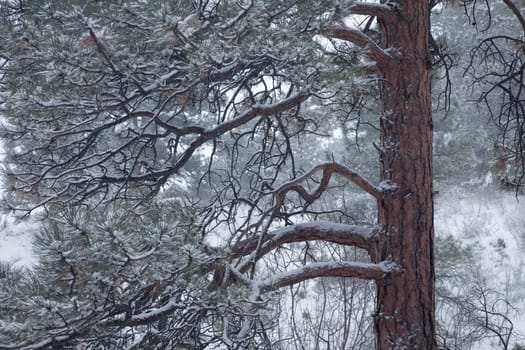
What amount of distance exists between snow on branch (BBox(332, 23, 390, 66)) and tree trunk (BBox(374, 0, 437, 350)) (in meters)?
0.05

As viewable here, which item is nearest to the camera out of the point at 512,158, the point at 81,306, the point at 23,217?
the point at 81,306

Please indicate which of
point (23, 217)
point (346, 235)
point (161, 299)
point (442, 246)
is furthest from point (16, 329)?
point (442, 246)

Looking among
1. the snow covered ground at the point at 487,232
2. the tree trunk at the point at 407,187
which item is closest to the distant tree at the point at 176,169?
the tree trunk at the point at 407,187

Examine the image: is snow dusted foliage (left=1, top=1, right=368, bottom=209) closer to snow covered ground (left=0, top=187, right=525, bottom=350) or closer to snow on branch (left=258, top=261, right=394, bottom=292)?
snow on branch (left=258, top=261, right=394, bottom=292)

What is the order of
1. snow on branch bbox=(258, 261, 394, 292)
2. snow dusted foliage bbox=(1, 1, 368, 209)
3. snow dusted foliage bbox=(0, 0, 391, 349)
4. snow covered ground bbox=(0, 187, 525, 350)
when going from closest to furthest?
snow dusted foliage bbox=(0, 0, 391, 349), snow dusted foliage bbox=(1, 1, 368, 209), snow on branch bbox=(258, 261, 394, 292), snow covered ground bbox=(0, 187, 525, 350)

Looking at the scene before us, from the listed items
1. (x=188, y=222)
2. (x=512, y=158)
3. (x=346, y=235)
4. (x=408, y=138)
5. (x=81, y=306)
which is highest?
(x=512, y=158)

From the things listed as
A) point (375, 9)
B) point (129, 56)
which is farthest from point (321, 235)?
→ point (129, 56)

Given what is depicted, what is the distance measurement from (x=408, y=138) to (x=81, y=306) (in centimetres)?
197

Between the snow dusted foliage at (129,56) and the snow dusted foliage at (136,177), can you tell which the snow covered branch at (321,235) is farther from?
the snow dusted foliage at (129,56)

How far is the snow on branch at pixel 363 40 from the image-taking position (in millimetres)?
2933

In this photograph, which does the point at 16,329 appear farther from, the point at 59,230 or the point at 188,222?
the point at 188,222

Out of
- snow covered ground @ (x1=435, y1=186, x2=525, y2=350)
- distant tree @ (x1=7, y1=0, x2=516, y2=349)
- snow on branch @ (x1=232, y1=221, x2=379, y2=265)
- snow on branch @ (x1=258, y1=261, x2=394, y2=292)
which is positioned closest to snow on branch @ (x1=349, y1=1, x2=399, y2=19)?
distant tree @ (x1=7, y1=0, x2=516, y2=349)

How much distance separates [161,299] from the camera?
2445mm

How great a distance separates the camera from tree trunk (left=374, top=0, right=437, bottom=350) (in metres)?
2.95
